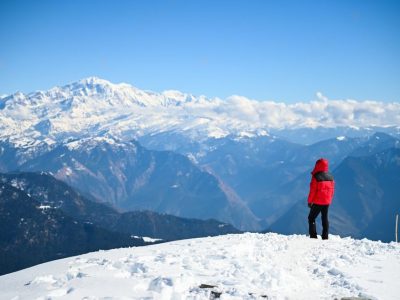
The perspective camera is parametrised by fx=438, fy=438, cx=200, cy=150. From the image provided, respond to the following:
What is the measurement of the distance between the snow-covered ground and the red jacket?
2636 mm

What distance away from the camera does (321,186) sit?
66.7ft

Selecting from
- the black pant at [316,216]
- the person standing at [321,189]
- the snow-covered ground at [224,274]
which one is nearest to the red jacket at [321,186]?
the person standing at [321,189]

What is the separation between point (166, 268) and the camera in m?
14.1

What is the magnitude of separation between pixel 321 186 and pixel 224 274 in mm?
8703

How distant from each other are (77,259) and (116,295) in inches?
244

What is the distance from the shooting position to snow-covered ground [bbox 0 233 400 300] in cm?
1176

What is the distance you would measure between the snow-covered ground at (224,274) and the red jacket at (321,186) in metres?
2.64

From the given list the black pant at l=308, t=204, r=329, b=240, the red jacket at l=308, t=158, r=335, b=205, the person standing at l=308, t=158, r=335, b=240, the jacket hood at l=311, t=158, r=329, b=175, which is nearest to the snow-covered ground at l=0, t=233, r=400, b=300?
the black pant at l=308, t=204, r=329, b=240

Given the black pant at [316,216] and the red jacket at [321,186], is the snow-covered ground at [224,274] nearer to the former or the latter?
the black pant at [316,216]

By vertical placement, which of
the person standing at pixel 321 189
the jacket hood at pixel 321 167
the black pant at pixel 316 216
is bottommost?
the black pant at pixel 316 216

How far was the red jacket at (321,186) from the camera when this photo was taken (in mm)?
20328

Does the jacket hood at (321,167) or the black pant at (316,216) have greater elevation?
the jacket hood at (321,167)

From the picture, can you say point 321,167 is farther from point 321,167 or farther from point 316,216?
point 316,216

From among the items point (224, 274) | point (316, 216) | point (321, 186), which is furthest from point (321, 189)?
point (224, 274)
